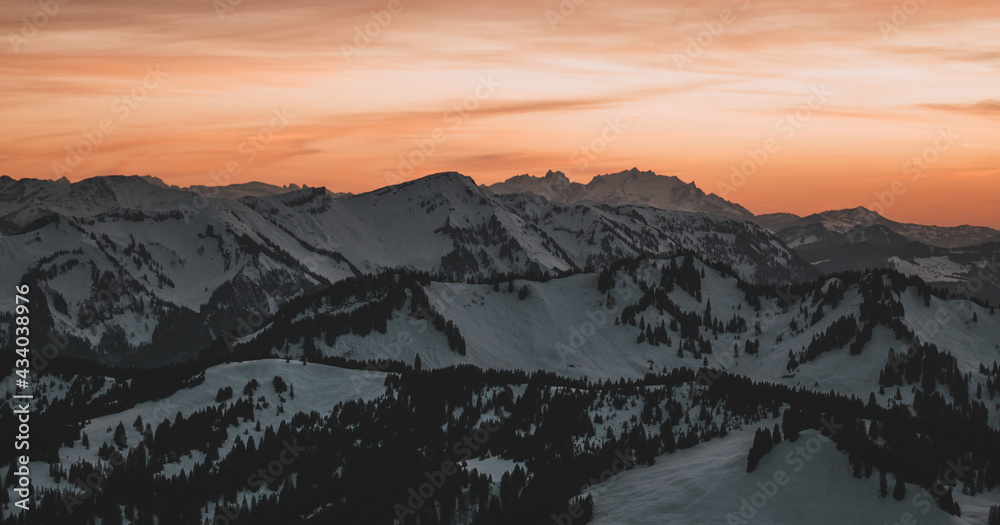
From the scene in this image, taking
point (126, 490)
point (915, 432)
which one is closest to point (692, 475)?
point (915, 432)

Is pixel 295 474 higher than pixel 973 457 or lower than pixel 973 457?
higher

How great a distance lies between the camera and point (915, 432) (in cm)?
17175

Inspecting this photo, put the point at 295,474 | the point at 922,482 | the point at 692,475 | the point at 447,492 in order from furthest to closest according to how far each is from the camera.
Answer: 1. the point at 295,474
2. the point at 447,492
3. the point at 692,475
4. the point at 922,482

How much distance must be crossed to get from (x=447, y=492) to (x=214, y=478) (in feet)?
139

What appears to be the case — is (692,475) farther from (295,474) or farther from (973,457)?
(295,474)

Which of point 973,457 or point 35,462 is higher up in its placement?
point 35,462

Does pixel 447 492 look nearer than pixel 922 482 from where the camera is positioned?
No

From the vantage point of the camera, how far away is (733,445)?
167 meters

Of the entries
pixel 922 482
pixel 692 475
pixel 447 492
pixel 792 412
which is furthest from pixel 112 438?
pixel 922 482

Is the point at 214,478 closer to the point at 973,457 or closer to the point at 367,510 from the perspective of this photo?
the point at 367,510

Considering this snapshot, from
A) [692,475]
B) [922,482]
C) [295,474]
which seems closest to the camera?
[922,482]

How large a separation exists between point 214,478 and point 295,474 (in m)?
14.8

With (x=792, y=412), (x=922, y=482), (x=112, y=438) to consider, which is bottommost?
(x=922, y=482)

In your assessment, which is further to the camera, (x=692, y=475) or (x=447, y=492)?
(x=447, y=492)
